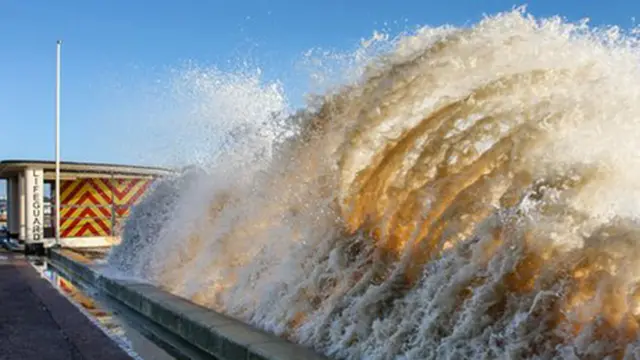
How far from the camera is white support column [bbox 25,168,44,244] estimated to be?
16969 millimetres

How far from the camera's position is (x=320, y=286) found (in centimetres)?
503

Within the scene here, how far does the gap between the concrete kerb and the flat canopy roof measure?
9.54 meters

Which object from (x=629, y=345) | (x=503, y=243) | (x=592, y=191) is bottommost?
(x=629, y=345)

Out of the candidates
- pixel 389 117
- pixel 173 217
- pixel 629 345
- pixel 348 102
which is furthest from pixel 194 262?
pixel 629 345

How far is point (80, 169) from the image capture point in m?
17.5

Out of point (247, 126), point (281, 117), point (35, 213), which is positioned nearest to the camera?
point (281, 117)

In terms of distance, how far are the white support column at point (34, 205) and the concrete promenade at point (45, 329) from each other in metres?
8.07

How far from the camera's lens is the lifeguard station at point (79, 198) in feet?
56.3

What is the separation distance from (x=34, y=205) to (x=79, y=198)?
1871 mm

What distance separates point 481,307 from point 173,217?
6.52 meters

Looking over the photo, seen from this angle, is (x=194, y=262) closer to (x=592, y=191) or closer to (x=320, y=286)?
(x=320, y=286)

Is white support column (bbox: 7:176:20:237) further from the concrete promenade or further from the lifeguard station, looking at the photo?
the concrete promenade

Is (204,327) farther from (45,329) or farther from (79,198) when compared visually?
(79,198)

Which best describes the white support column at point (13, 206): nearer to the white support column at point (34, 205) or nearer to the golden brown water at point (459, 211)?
the white support column at point (34, 205)
